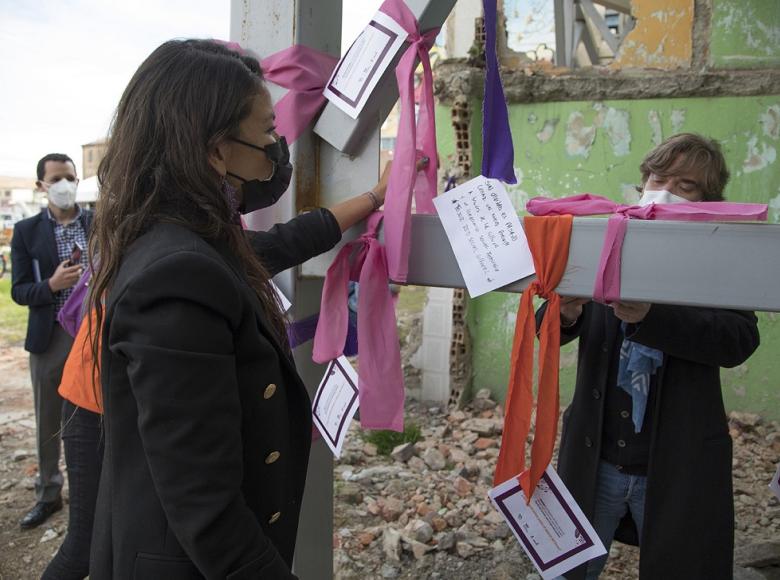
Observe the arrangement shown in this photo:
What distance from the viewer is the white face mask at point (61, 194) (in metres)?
3.43

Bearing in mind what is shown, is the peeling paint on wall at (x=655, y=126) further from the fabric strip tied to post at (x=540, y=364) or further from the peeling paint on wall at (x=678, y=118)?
the fabric strip tied to post at (x=540, y=364)

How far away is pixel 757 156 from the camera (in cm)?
393

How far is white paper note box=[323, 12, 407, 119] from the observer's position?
137 centimetres

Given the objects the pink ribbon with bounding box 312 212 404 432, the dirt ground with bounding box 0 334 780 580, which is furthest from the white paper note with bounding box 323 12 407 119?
the dirt ground with bounding box 0 334 780 580

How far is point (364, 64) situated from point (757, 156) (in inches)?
136

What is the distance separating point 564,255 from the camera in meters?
1.18

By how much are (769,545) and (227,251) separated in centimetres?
266

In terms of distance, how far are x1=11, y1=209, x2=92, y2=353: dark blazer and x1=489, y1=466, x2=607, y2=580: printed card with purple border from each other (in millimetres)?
2874

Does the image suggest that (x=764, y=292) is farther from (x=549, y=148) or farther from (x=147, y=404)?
(x=549, y=148)

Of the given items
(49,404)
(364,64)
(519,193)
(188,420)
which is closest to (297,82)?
(364,64)

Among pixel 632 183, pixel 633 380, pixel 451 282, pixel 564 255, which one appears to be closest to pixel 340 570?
pixel 633 380

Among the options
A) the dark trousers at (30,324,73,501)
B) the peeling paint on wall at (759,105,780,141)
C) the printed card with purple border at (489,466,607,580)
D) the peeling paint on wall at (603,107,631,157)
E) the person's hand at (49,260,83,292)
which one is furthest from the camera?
the peeling paint on wall at (603,107,631,157)

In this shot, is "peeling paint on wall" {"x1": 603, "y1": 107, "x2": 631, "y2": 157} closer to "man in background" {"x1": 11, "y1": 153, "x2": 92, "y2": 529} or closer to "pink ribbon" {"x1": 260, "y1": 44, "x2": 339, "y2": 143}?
"pink ribbon" {"x1": 260, "y1": 44, "x2": 339, "y2": 143}

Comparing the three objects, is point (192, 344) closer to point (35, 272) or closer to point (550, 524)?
point (550, 524)
